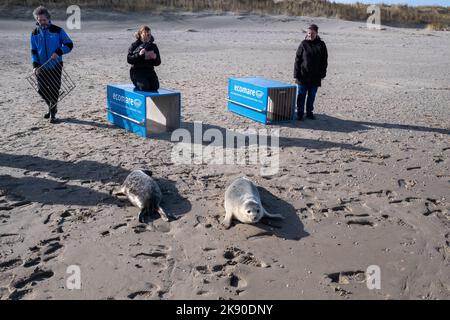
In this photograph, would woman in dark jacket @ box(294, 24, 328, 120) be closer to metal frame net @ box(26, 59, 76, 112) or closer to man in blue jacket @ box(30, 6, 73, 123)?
man in blue jacket @ box(30, 6, 73, 123)

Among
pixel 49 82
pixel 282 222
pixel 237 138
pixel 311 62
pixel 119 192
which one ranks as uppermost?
pixel 311 62

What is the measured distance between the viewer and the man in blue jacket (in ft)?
24.1

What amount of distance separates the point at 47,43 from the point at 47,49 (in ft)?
0.30

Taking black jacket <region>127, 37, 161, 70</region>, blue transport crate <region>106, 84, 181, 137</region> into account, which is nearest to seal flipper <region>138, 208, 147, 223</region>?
blue transport crate <region>106, 84, 181, 137</region>

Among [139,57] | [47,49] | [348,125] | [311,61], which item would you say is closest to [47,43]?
[47,49]

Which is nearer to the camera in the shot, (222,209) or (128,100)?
(222,209)

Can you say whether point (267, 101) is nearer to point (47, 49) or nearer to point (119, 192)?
point (47, 49)

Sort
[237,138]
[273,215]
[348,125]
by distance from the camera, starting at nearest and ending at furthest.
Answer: [273,215]
[237,138]
[348,125]

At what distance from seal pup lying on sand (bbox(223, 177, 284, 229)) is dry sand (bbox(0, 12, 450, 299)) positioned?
11 cm

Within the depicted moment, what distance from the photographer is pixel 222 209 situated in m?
4.94

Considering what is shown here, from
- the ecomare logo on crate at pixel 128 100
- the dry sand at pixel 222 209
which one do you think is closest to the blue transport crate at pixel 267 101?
the dry sand at pixel 222 209

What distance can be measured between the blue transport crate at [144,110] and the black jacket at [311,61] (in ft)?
7.48
